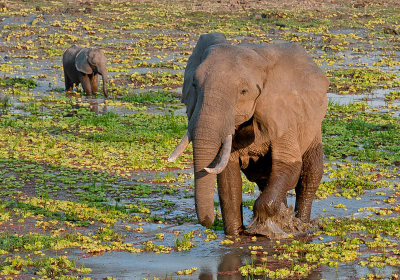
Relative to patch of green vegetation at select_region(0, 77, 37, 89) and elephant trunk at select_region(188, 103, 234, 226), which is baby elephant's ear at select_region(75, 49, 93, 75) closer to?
patch of green vegetation at select_region(0, 77, 37, 89)

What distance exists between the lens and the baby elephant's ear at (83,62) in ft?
59.3

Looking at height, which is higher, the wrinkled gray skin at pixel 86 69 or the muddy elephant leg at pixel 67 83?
the wrinkled gray skin at pixel 86 69

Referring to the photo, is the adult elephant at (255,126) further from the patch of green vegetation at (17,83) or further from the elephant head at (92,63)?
the patch of green vegetation at (17,83)

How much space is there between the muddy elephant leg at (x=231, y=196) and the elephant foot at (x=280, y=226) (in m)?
0.16

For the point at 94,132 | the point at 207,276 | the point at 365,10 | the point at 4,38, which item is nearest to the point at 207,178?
the point at 207,276

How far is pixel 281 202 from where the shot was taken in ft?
25.0

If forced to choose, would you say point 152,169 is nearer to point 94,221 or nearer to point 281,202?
point 94,221

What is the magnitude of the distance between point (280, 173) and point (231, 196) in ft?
1.99

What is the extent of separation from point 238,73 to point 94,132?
22.4 feet

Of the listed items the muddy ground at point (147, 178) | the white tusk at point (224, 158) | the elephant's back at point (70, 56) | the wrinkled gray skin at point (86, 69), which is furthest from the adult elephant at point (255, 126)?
the elephant's back at point (70, 56)

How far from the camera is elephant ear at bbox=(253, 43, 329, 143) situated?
7.17 m

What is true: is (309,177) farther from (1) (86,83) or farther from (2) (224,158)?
(1) (86,83)

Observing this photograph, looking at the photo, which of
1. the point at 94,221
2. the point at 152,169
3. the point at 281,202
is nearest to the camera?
the point at 281,202

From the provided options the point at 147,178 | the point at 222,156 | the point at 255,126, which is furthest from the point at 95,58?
the point at 222,156
